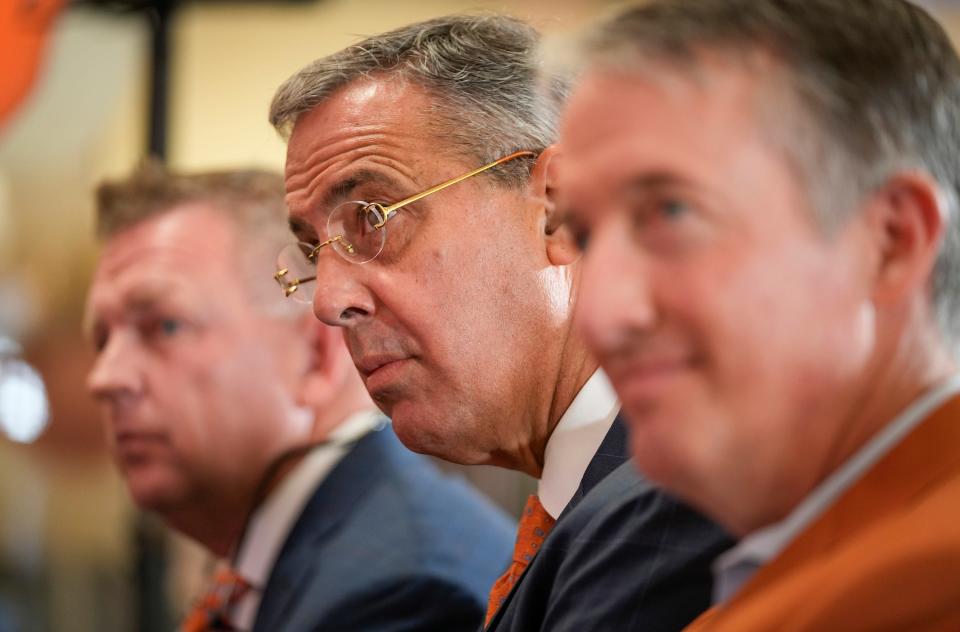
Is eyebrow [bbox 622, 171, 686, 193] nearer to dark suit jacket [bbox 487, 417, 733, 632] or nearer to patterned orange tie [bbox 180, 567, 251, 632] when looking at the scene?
dark suit jacket [bbox 487, 417, 733, 632]

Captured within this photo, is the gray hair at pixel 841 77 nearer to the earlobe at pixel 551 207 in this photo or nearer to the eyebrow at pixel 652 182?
the eyebrow at pixel 652 182

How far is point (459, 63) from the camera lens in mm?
1412

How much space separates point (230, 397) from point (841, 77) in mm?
1627

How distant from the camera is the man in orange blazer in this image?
74 cm

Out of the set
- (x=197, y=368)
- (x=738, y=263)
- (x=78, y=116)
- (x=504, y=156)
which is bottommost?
(x=78, y=116)

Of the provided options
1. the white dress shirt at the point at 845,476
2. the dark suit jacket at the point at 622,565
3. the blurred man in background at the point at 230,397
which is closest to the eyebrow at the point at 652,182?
the white dress shirt at the point at 845,476

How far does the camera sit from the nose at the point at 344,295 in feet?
4.47

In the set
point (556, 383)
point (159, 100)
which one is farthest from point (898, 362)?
point (159, 100)

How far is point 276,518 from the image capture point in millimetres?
2094

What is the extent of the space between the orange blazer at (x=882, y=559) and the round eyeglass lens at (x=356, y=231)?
2.17 ft

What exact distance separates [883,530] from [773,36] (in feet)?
1.03

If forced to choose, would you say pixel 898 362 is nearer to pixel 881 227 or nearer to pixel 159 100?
pixel 881 227

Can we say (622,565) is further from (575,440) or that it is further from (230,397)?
(230,397)

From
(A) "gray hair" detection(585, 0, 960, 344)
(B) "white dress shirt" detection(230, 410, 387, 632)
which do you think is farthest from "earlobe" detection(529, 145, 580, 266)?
(B) "white dress shirt" detection(230, 410, 387, 632)
